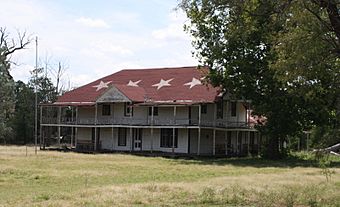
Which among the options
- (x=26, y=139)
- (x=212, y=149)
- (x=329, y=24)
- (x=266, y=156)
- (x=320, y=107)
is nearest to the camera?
(x=329, y=24)

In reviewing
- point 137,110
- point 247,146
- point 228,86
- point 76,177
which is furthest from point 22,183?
point 247,146

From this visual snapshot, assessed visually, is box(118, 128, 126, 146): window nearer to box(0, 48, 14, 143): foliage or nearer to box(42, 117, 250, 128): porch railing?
box(42, 117, 250, 128): porch railing

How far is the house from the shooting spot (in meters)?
50.6

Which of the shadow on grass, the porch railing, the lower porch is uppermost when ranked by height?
the porch railing

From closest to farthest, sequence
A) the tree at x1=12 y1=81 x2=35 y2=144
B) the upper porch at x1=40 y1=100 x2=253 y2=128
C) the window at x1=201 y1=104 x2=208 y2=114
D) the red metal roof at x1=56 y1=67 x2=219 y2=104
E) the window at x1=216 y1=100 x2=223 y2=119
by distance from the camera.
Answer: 1. the upper porch at x1=40 y1=100 x2=253 y2=128
2. the red metal roof at x1=56 y1=67 x2=219 y2=104
3. the window at x1=201 y1=104 x2=208 y2=114
4. the window at x1=216 y1=100 x2=223 y2=119
5. the tree at x1=12 y1=81 x2=35 y2=144

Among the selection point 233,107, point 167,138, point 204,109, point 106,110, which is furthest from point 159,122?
point 106,110

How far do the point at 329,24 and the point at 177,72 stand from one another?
39665 millimetres

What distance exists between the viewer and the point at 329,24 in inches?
695

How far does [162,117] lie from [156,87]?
12.2 feet

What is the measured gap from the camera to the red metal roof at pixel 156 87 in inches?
1997

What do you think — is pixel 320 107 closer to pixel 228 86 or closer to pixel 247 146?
pixel 228 86

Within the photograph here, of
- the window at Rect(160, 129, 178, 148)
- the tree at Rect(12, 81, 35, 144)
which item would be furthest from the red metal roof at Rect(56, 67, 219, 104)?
the tree at Rect(12, 81, 35, 144)

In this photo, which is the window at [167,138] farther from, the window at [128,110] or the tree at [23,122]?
the tree at [23,122]

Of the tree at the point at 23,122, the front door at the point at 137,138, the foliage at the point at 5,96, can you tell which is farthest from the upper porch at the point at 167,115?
the tree at the point at 23,122
